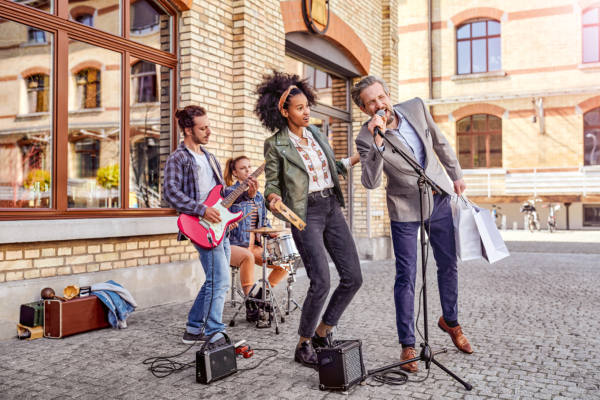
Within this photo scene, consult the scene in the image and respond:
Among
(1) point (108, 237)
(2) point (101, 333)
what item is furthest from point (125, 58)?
(2) point (101, 333)

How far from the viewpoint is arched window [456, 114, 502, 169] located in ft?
73.3

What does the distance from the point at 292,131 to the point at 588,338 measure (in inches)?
121

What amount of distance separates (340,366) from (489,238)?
165cm

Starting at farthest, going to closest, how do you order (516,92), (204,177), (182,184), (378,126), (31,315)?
(516,92) < (31,315) < (204,177) < (182,184) < (378,126)

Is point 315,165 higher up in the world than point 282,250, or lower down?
higher up

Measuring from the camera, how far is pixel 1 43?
6277 millimetres

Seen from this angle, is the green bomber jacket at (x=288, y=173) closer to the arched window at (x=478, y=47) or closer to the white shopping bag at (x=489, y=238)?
the white shopping bag at (x=489, y=238)

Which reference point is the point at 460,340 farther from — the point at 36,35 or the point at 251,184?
the point at 36,35

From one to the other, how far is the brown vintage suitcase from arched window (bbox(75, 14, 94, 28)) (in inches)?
117

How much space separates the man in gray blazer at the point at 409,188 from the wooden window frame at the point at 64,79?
10.6 feet

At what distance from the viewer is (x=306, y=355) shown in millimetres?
3926

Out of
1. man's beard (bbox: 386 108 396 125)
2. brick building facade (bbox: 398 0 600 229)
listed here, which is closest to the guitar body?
man's beard (bbox: 386 108 396 125)

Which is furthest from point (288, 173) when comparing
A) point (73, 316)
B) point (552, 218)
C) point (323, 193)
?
point (552, 218)

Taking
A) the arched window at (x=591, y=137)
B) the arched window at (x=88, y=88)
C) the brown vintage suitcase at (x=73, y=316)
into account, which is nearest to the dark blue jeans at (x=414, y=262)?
the brown vintage suitcase at (x=73, y=316)
